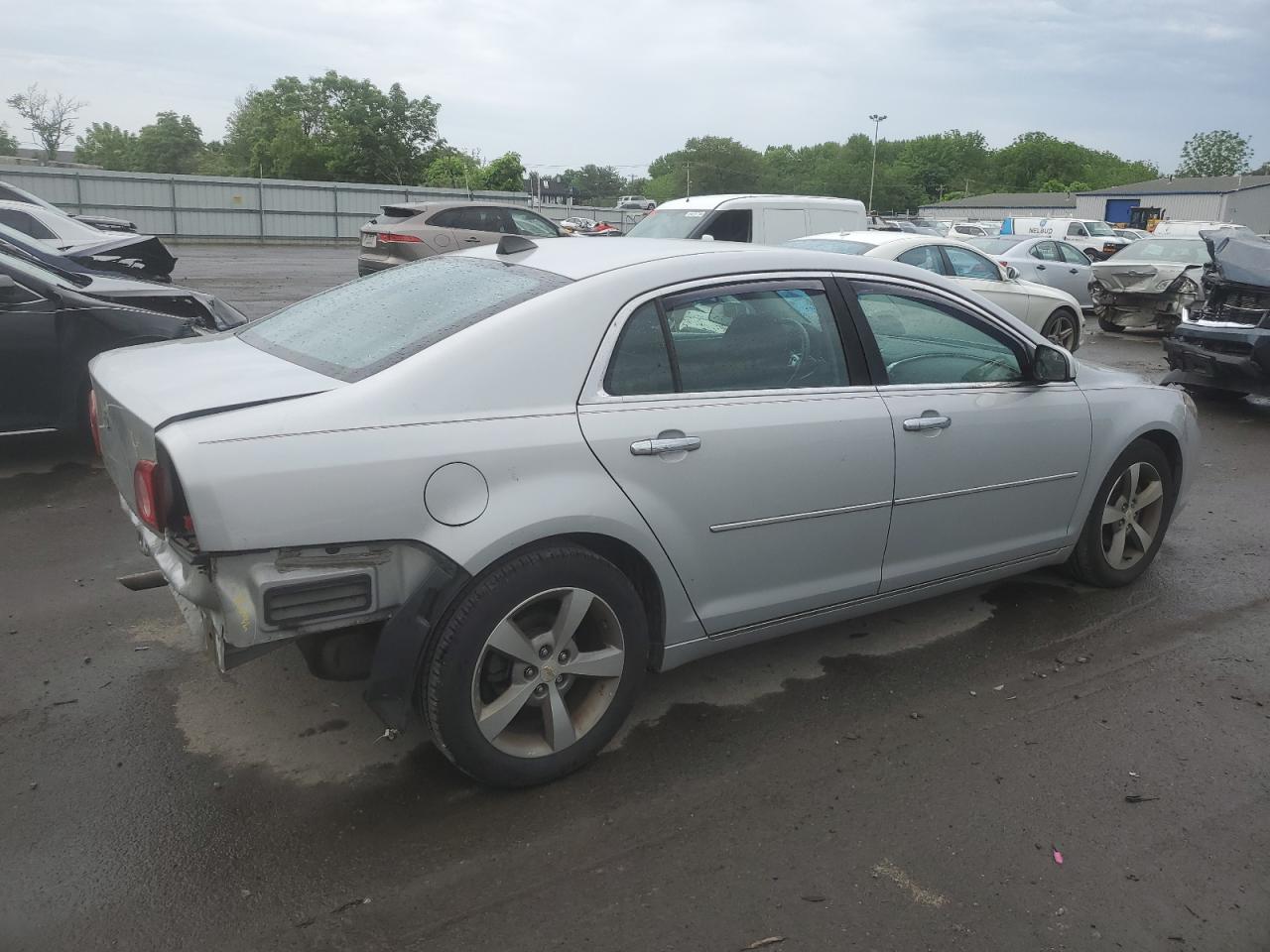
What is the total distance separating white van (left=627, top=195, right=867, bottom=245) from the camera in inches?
472

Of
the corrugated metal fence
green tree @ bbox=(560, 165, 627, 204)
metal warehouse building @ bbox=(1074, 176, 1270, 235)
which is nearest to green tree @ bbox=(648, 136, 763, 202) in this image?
green tree @ bbox=(560, 165, 627, 204)

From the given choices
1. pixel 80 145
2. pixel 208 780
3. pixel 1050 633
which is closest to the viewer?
pixel 208 780

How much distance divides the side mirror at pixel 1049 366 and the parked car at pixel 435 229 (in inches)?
502

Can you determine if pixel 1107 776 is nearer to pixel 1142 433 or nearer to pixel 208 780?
pixel 1142 433

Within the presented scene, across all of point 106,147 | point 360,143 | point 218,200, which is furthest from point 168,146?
point 218,200

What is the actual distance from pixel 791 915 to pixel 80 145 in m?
119

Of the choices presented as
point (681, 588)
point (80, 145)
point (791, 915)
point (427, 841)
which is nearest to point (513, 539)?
point (681, 588)

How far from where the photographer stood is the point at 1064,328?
12641mm

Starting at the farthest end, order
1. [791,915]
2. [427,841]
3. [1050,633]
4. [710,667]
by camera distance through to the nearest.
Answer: [1050,633]
[710,667]
[427,841]
[791,915]

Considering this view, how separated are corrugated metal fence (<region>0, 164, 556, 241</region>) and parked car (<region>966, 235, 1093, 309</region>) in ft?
78.8

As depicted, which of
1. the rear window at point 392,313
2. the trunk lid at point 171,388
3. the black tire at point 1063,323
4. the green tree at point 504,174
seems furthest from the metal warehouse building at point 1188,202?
the trunk lid at point 171,388

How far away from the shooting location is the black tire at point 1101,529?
15.0 ft

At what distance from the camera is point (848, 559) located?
3.65 meters

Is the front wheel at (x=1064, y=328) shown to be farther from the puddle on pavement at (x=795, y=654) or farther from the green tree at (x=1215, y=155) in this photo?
the green tree at (x=1215, y=155)
